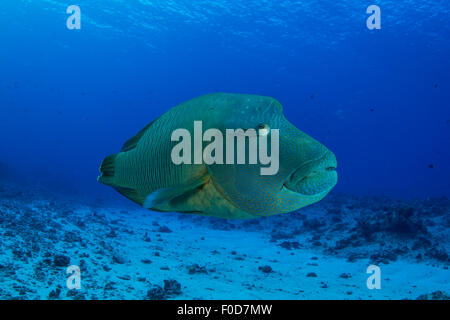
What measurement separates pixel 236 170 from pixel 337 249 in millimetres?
10477

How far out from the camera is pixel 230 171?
0.98 meters

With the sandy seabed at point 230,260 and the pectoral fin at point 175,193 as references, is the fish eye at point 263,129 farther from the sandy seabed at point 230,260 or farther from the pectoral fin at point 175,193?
the sandy seabed at point 230,260

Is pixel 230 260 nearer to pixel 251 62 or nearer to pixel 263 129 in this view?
pixel 263 129

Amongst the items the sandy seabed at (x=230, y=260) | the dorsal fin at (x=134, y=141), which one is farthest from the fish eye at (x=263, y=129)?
the sandy seabed at (x=230, y=260)

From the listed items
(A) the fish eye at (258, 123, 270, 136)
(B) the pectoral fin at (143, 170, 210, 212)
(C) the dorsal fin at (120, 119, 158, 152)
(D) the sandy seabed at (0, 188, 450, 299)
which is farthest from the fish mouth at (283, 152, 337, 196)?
(D) the sandy seabed at (0, 188, 450, 299)

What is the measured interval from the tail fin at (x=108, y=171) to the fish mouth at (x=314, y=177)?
0.87m

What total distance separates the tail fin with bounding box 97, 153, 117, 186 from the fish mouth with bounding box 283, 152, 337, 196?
87cm

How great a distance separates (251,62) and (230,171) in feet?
197

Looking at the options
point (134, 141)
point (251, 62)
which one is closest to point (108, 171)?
point (134, 141)

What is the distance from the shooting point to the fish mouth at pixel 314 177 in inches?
39.6

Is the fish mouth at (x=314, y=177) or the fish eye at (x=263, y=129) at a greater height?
the fish eye at (x=263, y=129)

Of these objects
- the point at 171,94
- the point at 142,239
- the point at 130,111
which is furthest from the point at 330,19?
the point at 130,111

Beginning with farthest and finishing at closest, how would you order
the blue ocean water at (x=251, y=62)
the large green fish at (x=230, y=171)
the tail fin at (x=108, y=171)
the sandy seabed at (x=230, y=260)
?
the blue ocean water at (x=251, y=62), the sandy seabed at (x=230, y=260), the tail fin at (x=108, y=171), the large green fish at (x=230, y=171)

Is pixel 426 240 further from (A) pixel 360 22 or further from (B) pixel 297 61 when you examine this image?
(B) pixel 297 61
